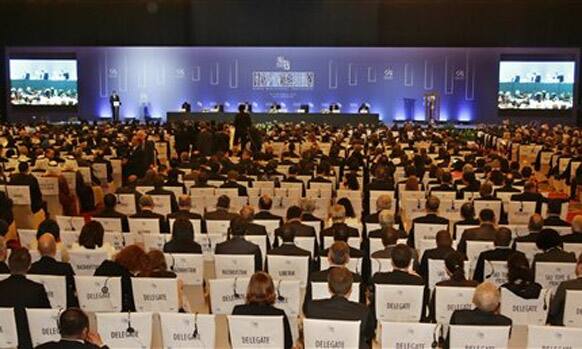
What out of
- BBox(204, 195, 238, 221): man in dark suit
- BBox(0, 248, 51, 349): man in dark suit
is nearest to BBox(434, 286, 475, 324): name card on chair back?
BBox(0, 248, 51, 349): man in dark suit

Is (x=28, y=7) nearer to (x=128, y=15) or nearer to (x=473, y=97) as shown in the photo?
(x=128, y=15)

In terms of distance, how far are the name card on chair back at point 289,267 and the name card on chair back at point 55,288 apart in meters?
1.89

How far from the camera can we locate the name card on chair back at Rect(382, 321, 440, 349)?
556 cm

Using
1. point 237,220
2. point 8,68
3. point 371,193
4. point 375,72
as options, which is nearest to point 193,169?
point 371,193

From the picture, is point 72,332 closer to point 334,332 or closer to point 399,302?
point 334,332

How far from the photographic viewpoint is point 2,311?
6059mm

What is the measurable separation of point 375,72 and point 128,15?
11529mm

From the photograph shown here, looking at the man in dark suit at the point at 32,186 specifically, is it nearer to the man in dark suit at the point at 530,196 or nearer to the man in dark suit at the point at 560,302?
the man in dark suit at the point at 530,196

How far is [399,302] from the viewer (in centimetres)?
671

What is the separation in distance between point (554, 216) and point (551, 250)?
2283 mm

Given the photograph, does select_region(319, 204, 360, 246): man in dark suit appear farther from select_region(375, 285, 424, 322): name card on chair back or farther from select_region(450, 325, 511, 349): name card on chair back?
select_region(450, 325, 511, 349): name card on chair back

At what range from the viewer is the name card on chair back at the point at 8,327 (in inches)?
238

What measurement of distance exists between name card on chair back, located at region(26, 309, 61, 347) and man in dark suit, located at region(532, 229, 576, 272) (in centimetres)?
460

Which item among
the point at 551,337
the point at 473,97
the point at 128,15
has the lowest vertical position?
the point at 551,337
